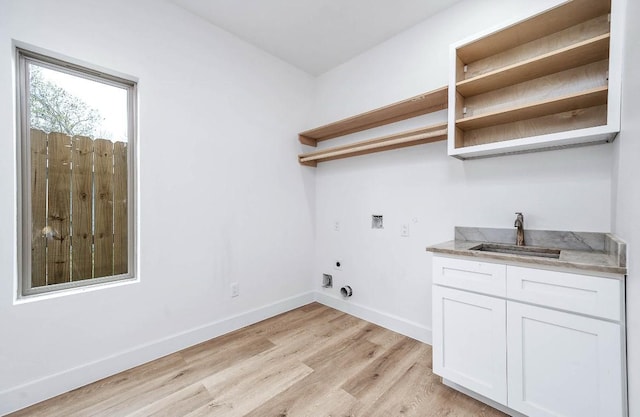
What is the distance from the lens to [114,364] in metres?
1.89

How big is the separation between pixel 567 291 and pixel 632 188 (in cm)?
53

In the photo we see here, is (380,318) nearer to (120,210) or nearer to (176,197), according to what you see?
(176,197)

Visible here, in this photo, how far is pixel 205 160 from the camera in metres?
2.38

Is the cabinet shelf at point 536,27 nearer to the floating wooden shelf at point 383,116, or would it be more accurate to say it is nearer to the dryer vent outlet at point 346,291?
the floating wooden shelf at point 383,116

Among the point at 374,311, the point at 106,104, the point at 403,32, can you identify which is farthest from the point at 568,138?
the point at 106,104

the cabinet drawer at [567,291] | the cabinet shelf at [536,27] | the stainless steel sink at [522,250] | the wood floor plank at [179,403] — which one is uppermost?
the cabinet shelf at [536,27]

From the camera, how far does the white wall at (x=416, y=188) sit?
1.74m

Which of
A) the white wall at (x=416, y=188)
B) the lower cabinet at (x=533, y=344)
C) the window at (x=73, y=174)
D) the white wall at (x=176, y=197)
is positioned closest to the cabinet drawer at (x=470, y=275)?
the lower cabinet at (x=533, y=344)

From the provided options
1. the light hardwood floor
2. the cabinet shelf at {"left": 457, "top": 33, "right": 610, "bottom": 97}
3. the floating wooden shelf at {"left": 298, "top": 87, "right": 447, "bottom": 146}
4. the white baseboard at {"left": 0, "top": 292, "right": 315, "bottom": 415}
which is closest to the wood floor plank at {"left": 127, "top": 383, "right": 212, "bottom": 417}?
the light hardwood floor

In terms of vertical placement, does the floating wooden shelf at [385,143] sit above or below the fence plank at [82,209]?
above

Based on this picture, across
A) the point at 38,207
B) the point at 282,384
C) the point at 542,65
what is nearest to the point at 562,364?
the point at 282,384

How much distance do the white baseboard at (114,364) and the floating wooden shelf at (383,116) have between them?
1980 millimetres

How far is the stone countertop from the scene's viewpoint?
1.23 meters

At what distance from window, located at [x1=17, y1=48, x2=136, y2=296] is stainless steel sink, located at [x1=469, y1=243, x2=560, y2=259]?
260 cm
